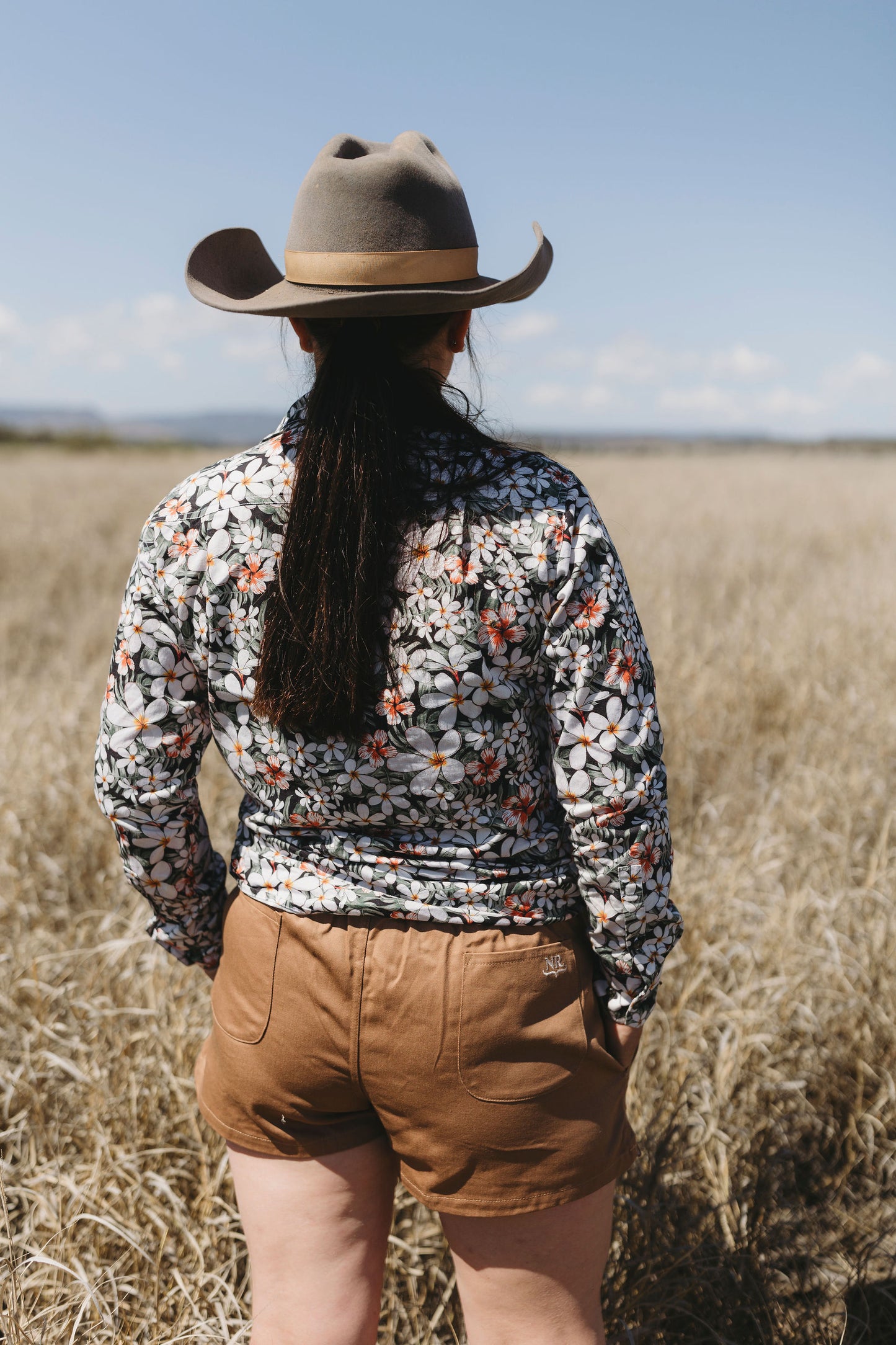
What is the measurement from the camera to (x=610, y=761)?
1.07 m

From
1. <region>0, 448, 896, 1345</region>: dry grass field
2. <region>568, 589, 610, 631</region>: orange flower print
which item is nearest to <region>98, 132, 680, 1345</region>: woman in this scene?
<region>568, 589, 610, 631</region>: orange flower print

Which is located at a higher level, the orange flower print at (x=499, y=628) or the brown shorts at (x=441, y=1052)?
the orange flower print at (x=499, y=628)

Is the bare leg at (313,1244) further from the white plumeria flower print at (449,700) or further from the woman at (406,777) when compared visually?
the white plumeria flower print at (449,700)

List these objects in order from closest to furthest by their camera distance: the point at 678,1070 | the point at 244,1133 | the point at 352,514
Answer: the point at 352,514, the point at 244,1133, the point at 678,1070

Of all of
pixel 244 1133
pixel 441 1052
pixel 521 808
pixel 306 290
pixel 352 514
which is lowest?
pixel 244 1133

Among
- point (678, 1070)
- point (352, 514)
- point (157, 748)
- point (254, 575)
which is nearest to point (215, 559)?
point (254, 575)

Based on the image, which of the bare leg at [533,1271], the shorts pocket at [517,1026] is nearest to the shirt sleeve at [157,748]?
the shorts pocket at [517,1026]

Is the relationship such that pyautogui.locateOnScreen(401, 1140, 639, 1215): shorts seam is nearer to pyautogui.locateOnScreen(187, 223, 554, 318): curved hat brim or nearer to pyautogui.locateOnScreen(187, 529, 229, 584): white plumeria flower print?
pyautogui.locateOnScreen(187, 529, 229, 584): white plumeria flower print

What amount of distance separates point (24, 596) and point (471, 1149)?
6910 mm

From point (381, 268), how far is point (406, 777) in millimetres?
582

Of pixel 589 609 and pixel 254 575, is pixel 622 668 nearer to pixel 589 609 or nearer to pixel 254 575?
pixel 589 609

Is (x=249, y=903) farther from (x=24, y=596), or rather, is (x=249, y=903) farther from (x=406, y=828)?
(x=24, y=596)

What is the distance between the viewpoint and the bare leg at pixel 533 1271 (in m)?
1.13

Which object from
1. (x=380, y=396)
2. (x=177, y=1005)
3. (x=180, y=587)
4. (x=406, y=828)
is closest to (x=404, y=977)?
(x=406, y=828)
